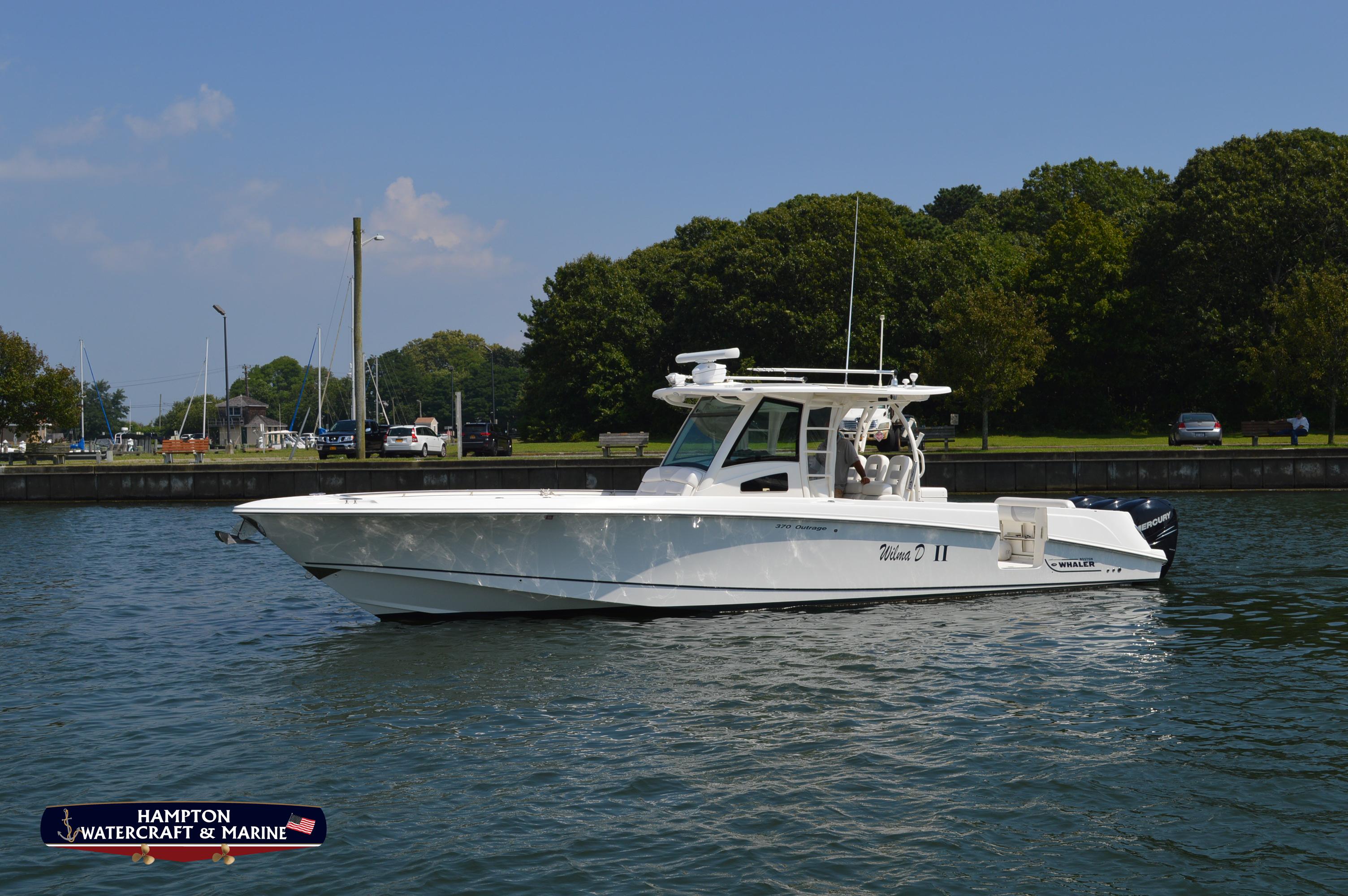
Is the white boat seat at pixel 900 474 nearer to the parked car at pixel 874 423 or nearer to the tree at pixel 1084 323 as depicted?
the parked car at pixel 874 423

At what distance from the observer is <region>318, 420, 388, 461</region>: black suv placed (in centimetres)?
4322

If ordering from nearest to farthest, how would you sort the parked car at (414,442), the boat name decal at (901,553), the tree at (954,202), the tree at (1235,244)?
1. the boat name decal at (901,553)
2. the parked car at (414,442)
3. the tree at (1235,244)
4. the tree at (954,202)

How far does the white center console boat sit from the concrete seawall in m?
16.8

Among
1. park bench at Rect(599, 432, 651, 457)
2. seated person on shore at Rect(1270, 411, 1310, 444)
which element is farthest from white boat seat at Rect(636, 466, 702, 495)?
seated person on shore at Rect(1270, 411, 1310, 444)

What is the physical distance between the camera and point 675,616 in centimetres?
1212

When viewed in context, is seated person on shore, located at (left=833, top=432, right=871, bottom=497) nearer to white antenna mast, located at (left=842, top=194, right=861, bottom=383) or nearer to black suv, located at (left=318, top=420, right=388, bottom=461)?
white antenna mast, located at (left=842, top=194, right=861, bottom=383)

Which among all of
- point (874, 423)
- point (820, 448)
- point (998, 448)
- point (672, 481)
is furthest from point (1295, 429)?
point (672, 481)

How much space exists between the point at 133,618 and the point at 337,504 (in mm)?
4408

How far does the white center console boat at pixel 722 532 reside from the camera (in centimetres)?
1130

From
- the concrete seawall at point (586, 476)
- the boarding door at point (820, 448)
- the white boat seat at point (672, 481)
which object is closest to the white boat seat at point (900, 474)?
the boarding door at point (820, 448)

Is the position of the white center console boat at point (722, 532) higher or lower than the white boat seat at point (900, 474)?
lower

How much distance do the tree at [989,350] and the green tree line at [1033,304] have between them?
7 cm

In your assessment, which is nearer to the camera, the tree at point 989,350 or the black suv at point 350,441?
the tree at point 989,350

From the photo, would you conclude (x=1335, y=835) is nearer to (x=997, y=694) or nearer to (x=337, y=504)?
(x=997, y=694)
